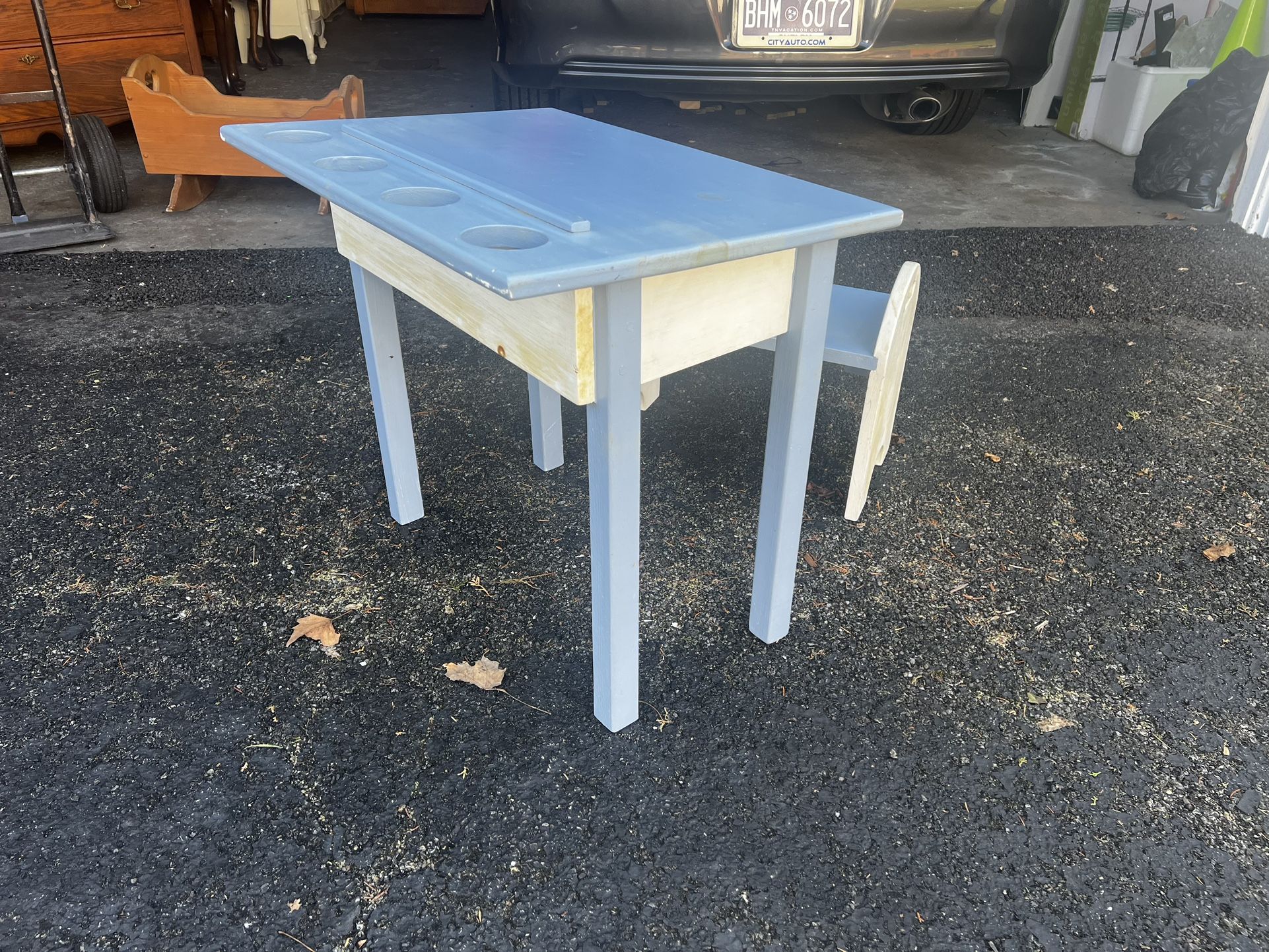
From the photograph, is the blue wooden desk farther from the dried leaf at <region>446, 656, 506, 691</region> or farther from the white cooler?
the white cooler

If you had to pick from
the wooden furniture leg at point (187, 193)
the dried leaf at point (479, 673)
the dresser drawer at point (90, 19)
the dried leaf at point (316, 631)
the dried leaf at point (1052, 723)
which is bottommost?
the dried leaf at point (316, 631)

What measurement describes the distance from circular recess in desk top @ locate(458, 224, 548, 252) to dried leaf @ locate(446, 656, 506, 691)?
953 mm

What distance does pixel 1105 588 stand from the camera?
205 centimetres

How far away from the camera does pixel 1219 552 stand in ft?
7.11

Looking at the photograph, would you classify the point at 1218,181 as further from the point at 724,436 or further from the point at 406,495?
the point at 406,495

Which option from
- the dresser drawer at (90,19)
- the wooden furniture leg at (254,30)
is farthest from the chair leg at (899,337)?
the wooden furniture leg at (254,30)

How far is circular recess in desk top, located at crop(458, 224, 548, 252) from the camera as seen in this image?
1.16 m

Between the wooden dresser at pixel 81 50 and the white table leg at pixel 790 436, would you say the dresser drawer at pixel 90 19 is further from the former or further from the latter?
the white table leg at pixel 790 436

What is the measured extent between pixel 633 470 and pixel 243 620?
1071mm

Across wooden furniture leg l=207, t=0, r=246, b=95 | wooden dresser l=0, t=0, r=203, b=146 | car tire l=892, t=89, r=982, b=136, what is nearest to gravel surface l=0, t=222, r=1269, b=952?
car tire l=892, t=89, r=982, b=136

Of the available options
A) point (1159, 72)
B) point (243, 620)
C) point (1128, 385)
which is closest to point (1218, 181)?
A: point (1159, 72)

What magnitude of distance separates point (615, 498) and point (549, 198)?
1.61ft

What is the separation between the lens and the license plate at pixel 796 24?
10.9 feet

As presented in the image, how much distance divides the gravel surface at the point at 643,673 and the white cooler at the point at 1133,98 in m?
2.76
